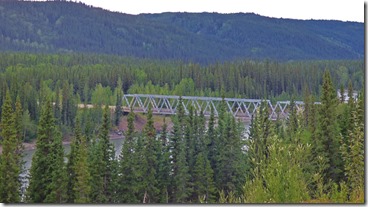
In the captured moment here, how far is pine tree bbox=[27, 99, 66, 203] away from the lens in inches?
682

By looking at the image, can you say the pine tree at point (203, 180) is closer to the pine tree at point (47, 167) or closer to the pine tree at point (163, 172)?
the pine tree at point (163, 172)

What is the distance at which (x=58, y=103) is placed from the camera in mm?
48906

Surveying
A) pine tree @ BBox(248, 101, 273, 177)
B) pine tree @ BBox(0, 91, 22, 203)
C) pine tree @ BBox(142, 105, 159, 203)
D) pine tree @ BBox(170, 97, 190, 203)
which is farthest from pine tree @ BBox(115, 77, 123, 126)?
pine tree @ BBox(248, 101, 273, 177)

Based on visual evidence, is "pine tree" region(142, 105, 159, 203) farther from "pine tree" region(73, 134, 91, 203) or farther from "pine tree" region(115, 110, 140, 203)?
"pine tree" region(73, 134, 91, 203)

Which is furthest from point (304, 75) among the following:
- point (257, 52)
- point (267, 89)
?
point (257, 52)

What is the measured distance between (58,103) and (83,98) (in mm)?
14136

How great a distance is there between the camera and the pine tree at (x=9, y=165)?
53.8 feet

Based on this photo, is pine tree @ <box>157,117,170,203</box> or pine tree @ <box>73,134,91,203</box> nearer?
pine tree @ <box>73,134,91,203</box>

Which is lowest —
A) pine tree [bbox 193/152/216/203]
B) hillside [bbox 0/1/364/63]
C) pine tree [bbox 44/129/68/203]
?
pine tree [bbox 193/152/216/203]

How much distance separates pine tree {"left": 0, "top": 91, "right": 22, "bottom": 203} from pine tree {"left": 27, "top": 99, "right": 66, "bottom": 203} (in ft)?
1.52

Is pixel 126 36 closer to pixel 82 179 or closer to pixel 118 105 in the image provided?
pixel 118 105

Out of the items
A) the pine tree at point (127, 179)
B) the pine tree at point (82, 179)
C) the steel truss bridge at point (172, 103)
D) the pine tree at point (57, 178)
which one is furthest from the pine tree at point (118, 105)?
the pine tree at point (57, 178)

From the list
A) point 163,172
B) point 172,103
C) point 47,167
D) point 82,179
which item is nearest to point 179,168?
point 163,172

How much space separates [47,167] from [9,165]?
39.7 inches
